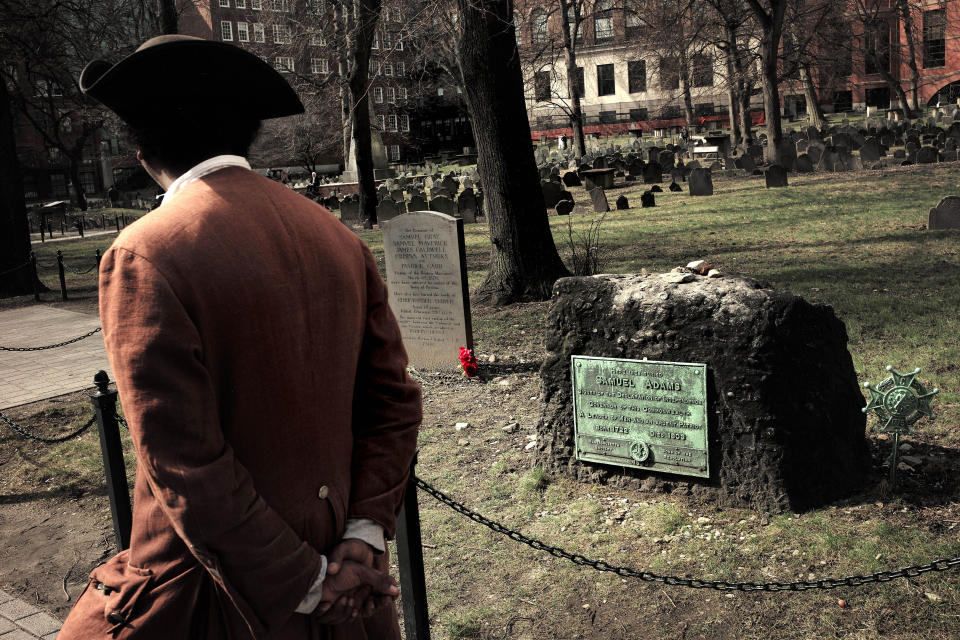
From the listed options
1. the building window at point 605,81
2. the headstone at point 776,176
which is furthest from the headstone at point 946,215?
the building window at point 605,81

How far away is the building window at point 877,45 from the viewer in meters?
38.2

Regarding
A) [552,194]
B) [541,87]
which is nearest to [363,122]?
[552,194]

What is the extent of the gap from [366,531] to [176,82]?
1.09 metres

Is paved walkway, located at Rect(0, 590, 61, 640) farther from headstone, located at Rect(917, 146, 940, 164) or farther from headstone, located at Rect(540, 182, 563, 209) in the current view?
headstone, located at Rect(917, 146, 940, 164)

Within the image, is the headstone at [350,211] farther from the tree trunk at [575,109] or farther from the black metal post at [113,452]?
the black metal post at [113,452]

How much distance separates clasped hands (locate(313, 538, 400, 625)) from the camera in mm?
1898

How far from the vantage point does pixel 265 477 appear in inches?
72.7

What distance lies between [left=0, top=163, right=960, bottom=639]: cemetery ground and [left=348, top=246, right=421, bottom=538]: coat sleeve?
2030mm

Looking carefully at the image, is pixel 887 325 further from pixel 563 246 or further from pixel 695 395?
pixel 563 246

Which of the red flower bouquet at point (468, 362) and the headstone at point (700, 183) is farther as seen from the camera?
the headstone at point (700, 183)

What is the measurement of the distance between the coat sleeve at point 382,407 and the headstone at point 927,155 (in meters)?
22.5

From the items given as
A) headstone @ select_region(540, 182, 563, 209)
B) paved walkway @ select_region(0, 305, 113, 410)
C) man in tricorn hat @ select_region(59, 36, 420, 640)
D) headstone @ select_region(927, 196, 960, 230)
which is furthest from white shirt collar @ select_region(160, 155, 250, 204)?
headstone @ select_region(540, 182, 563, 209)

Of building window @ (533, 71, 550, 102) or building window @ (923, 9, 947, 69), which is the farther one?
building window @ (923, 9, 947, 69)

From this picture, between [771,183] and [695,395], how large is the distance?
53.2 ft
